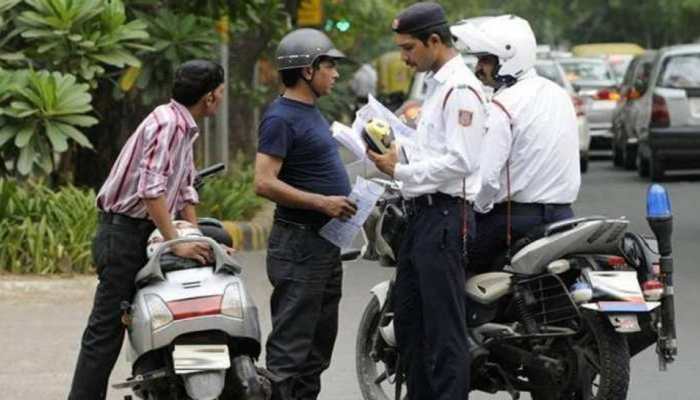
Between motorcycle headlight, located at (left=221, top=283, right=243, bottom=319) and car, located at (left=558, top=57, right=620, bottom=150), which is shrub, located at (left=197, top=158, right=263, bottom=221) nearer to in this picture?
motorcycle headlight, located at (left=221, top=283, right=243, bottom=319)

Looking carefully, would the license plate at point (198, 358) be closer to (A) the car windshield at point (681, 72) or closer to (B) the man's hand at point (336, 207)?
(B) the man's hand at point (336, 207)

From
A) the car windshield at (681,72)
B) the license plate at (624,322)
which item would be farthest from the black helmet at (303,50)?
the car windshield at (681,72)

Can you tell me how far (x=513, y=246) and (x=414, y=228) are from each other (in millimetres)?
620

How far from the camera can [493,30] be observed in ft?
27.9

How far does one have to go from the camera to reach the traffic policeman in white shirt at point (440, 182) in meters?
7.87

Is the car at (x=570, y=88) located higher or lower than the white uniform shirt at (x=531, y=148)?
lower

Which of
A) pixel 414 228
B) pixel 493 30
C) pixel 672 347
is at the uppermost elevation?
pixel 493 30

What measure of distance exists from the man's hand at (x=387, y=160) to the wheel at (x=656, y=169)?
51.6 feet

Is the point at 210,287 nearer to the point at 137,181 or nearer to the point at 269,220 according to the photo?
the point at 137,181

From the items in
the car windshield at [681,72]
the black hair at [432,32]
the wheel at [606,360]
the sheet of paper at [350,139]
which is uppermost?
the black hair at [432,32]

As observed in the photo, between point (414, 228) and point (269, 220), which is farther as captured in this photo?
point (269, 220)

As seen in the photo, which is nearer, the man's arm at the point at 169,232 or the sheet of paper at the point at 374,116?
the man's arm at the point at 169,232

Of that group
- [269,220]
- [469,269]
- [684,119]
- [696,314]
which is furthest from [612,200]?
[469,269]

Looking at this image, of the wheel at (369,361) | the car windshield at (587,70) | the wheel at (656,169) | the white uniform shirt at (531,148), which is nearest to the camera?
the white uniform shirt at (531,148)
